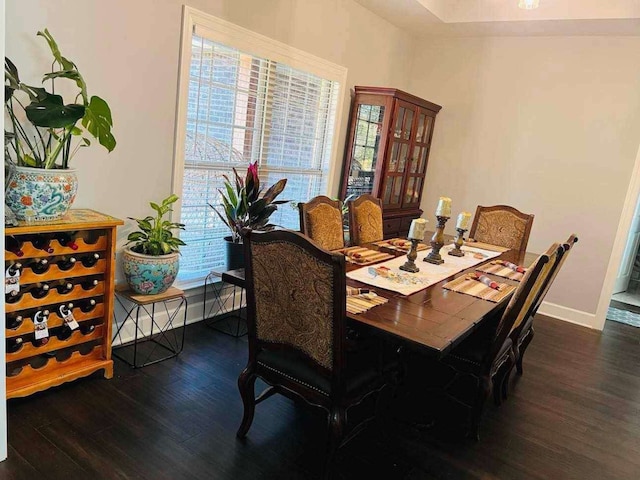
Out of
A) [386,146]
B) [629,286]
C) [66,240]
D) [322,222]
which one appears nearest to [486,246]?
[386,146]

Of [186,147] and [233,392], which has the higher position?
[186,147]

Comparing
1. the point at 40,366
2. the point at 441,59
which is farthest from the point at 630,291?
the point at 40,366

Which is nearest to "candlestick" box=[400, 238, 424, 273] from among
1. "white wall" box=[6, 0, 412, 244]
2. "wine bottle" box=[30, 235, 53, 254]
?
"white wall" box=[6, 0, 412, 244]

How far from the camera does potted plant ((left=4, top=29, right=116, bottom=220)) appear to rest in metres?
1.92

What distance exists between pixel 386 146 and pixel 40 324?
3.10 metres

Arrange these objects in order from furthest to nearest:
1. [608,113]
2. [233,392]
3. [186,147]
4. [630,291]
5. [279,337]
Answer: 1. [630,291]
2. [608,113]
3. [186,147]
4. [233,392]
5. [279,337]

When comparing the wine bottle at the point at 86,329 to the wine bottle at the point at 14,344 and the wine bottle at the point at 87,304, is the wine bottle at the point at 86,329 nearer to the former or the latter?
the wine bottle at the point at 87,304

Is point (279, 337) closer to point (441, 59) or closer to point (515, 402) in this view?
point (515, 402)

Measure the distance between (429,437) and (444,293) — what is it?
2.36 ft

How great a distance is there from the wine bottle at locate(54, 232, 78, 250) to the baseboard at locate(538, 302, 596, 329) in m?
4.20

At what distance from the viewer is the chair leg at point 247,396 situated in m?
2.05

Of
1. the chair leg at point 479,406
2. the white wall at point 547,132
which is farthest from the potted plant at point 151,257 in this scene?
the white wall at point 547,132

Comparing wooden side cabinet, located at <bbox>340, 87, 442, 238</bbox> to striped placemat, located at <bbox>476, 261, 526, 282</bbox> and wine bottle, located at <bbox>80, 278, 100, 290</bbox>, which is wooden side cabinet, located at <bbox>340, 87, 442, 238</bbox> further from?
wine bottle, located at <bbox>80, 278, 100, 290</bbox>

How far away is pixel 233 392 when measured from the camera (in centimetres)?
247
